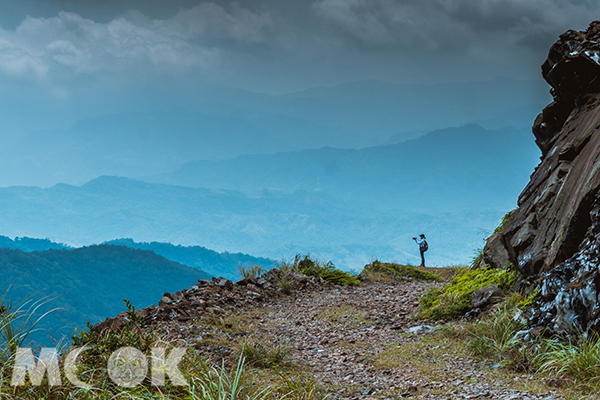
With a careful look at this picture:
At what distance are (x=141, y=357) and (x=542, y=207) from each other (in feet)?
22.6

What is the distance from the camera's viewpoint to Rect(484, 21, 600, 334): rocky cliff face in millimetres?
5320

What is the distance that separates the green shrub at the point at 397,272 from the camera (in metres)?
15.0

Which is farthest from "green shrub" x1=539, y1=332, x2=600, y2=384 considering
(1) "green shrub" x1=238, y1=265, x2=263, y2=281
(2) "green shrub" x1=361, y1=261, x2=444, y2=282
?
(2) "green shrub" x1=361, y1=261, x2=444, y2=282

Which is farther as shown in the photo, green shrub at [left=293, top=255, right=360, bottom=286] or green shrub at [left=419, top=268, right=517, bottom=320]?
green shrub at [left=293, top=255, right=360, bottom=286]

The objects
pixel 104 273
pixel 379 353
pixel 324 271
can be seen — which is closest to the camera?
pixel 379 353

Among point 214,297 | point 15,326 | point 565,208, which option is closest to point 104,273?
point 214,297

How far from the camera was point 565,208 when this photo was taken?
6801mm

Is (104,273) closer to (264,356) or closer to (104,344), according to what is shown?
(264,356)

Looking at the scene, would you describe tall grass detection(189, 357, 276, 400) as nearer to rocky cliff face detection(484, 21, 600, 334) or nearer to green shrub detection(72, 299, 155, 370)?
green shrub detection(72, 299, 155, 370)

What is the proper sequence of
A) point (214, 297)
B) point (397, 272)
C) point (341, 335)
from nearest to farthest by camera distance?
point (341, 335) → point (214, 297) → point (397, 272)

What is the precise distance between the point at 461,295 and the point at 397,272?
7.31m

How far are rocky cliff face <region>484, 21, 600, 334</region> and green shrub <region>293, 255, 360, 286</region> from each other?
16.9 feet

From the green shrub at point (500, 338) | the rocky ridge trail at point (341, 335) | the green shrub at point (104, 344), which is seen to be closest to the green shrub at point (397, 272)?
the rocky ridge trail at point (341, 335)
